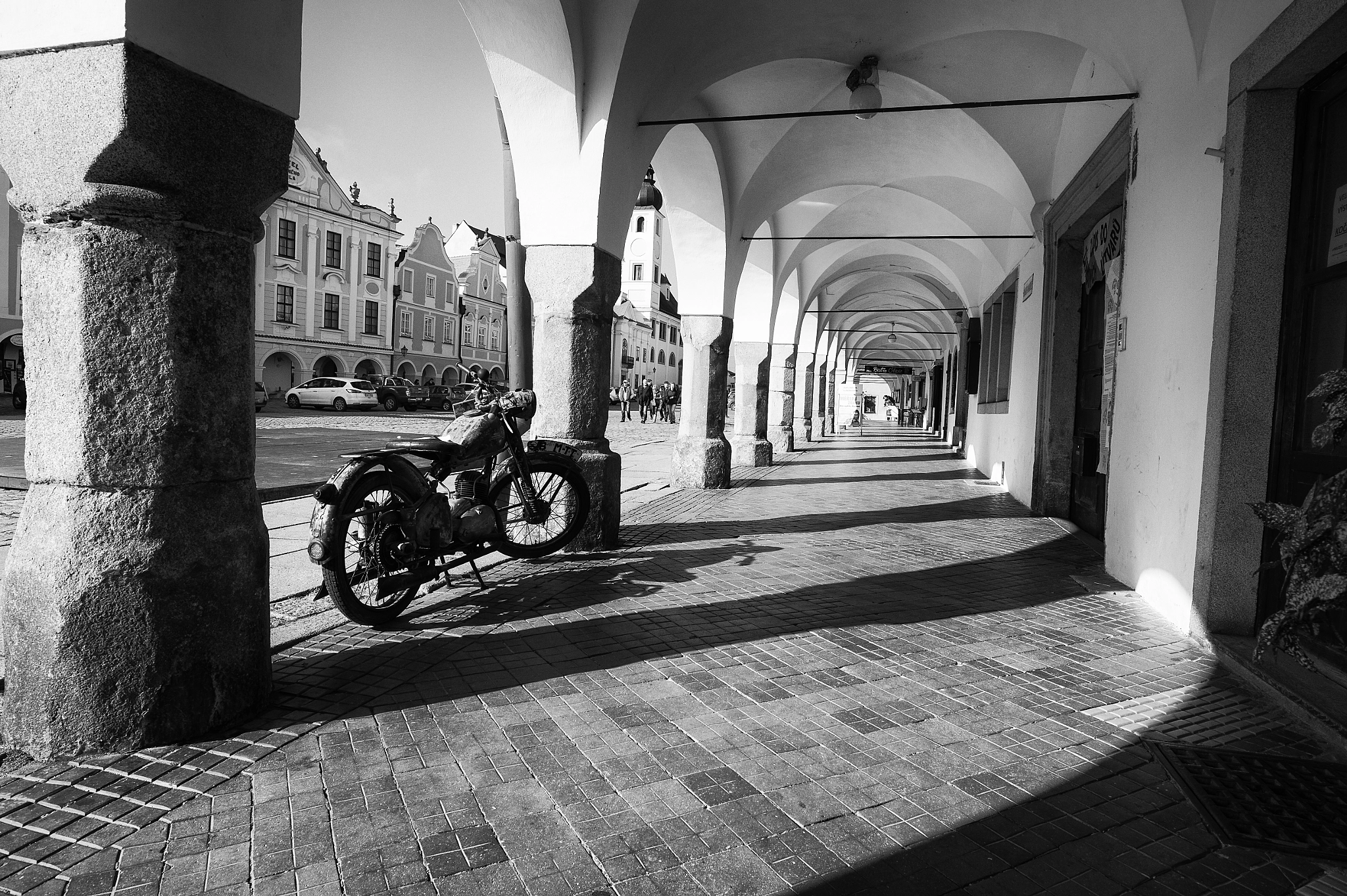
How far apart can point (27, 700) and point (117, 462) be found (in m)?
0.74

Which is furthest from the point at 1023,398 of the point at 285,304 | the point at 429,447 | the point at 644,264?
the point at 644,264

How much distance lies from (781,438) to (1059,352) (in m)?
9.81

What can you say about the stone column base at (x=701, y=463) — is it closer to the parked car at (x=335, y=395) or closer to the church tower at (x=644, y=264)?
the parked car at (x=335, y=395)

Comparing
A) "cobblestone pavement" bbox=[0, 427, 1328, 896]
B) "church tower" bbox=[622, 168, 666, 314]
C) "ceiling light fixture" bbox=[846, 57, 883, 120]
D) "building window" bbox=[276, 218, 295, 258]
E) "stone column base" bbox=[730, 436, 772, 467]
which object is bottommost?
"cobblestone pavement" bbox=[0, 427, 1328, 896]

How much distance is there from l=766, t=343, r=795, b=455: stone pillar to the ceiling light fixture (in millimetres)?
9838

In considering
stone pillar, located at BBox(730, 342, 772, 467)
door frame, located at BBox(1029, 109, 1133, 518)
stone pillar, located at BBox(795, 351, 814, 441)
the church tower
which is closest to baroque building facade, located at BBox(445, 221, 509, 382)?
the church tower

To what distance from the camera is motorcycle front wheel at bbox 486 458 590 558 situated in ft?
16.5

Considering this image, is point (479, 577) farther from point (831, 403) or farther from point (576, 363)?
point (831, 403)

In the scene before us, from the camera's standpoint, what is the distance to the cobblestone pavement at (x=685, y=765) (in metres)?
1.97

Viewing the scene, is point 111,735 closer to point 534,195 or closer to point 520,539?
point 520,539

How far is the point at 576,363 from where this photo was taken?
19.9ft

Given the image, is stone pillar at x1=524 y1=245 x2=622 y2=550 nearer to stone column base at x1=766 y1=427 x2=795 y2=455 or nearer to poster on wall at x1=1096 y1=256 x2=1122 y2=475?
poster on wall at x1=1096 y1=256 x2=1122 y2=475

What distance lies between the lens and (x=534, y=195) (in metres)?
6.19

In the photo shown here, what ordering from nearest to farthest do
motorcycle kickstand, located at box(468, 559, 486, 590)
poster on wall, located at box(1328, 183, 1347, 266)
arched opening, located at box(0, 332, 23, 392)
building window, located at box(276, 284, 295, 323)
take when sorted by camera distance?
poster on wall, located at box(1328, 183, 1347, 266) → motorcycle kickstand, located at box(468, 559, 486, 590) → arched opening, located at box(0, 332, 23, 392) → building window, located at box(276, 284, 295, 323)
